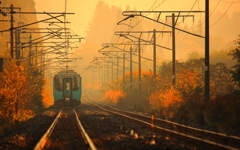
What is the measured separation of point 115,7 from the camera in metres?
198

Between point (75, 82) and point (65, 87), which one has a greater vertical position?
point (75, 82)

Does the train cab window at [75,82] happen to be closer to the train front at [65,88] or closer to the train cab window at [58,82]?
the train front at [65,88]

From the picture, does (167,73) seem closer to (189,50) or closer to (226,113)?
(226,113)

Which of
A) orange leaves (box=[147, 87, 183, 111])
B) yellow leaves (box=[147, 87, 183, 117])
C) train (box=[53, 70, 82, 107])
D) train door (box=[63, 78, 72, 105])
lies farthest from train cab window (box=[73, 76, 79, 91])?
yellow leaves (box=[147, 87, 183, 117])

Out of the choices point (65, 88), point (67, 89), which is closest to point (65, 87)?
point (65, 88)

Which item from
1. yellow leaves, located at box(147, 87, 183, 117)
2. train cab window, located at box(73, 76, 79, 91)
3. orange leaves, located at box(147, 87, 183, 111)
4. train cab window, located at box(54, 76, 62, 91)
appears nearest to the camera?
yellow leaves, located at box(147, 87, 183, 117)

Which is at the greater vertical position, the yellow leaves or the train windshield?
the train windshield

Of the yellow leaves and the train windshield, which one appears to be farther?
the train windshield

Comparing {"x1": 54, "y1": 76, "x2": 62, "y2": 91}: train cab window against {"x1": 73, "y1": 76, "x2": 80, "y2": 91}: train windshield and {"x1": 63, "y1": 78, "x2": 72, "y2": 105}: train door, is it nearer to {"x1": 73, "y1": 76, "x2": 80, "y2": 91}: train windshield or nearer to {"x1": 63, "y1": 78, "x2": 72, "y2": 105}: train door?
{"x1": 63, "y1": 78, "x2": 72, "y2": 105}: train door

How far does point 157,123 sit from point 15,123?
8365mm

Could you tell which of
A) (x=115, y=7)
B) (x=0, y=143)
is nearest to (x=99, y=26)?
(x=115, y=7)

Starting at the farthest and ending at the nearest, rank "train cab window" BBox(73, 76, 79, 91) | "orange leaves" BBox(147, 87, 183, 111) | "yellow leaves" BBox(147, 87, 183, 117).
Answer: "train cab window" BBox(73, 76, 79, 91), "orange leaves" BBox(147, 87, 183, 111), "yellow leaves" BBox(147, 87, 183, 117)

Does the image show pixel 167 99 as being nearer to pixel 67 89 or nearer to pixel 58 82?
pixel 67 89

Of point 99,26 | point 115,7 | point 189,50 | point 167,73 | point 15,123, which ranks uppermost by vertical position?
point 115,7
